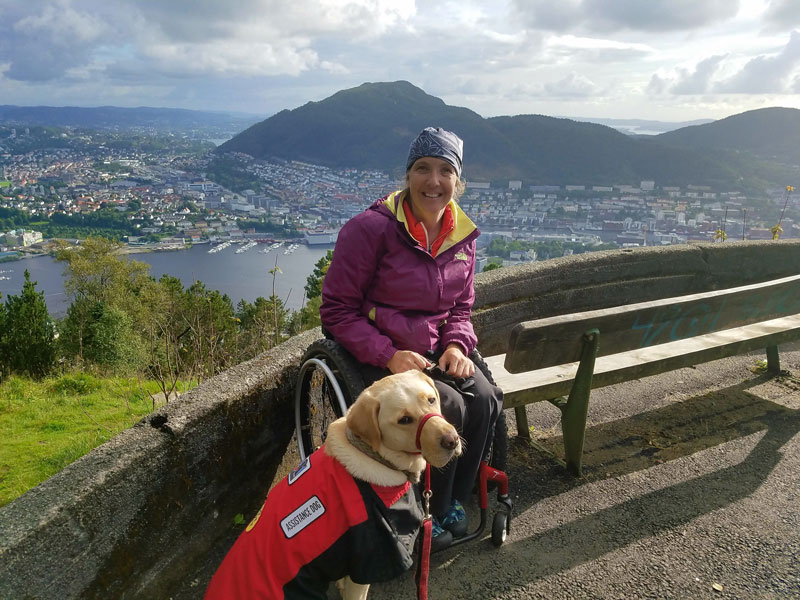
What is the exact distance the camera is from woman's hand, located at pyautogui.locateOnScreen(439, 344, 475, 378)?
2469mm

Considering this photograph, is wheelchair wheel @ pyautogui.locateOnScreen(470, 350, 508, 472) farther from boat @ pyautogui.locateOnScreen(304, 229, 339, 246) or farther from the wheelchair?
boat @ pyautogui.locateOnScreen(304, 229, 339, 246)

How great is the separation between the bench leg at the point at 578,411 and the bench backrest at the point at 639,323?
73mm

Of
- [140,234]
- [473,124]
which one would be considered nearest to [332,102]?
[473,124]

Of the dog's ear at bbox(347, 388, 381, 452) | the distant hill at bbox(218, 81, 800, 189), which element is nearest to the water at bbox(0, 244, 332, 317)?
the distant hill at bbox(218, 81, 800, 189)

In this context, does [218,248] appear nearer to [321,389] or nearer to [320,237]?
[320,237]

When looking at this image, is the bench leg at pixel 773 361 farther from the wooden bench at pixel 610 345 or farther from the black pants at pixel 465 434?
the black pants at pixel 465 434

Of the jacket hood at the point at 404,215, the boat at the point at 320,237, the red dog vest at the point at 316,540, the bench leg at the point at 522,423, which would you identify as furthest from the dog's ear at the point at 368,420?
the boat at the point at 320,237

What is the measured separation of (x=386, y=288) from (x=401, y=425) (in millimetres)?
924

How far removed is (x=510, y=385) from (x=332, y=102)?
158708 mm

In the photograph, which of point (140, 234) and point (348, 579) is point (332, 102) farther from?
point (348, 579)

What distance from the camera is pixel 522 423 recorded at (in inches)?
136

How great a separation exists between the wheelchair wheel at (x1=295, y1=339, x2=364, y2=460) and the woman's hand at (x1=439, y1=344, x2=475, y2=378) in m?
0.40

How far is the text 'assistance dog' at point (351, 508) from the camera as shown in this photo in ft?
5.42

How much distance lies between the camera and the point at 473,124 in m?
109
